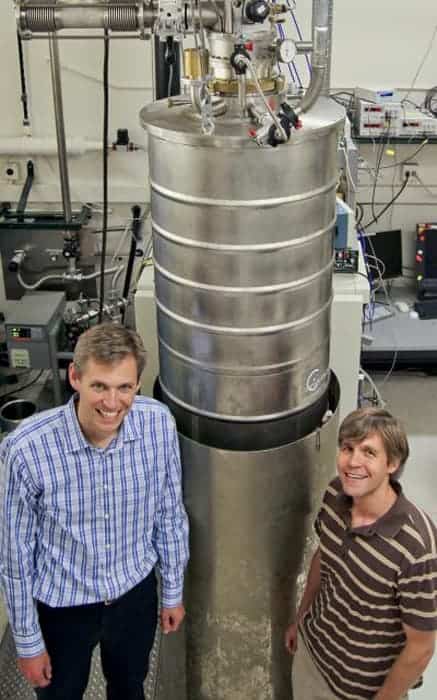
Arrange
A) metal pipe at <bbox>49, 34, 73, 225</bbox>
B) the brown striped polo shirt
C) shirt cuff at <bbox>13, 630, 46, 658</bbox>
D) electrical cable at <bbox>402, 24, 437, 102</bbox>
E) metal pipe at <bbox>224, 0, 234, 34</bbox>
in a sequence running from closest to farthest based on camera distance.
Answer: the brown striped polo shirt < metal pipe at <bbox>224, 0, 234, 34</bbox> < shirt cuff at <bbox>13, 630, 46, 658</bbox> < metal pipe at <bbox>49, 34, 73, 225</bbox> < electrical cable at <bbox>402, 24, 437, 102</bbox>

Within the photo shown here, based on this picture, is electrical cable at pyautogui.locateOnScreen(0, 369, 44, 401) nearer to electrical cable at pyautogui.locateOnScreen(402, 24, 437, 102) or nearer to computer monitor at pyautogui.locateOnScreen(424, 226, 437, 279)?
computer monitor at pyautogui.locateOnScreen(424, 226, 437, 279)

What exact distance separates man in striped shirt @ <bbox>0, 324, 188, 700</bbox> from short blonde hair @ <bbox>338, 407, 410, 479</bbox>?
15.6 inches

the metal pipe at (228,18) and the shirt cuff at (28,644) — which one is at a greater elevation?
the metal pipe at (228,18)

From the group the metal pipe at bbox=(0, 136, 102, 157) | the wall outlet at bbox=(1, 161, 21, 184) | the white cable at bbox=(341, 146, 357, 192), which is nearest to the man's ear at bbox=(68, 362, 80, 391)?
the white cable at bbox=(341, 146, 357, 192)

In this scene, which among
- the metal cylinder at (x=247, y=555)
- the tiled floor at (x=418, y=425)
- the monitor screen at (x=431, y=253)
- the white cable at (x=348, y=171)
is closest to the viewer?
the metal cylinder at (x=247, y=555)

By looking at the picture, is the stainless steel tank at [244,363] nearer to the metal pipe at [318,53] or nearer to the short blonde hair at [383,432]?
the metal pipe at [318,53]

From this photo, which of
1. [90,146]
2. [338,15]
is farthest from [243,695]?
[338,15]

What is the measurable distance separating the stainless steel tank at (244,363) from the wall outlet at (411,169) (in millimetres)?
2377

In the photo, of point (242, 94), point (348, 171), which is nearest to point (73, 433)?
point (242, 94)

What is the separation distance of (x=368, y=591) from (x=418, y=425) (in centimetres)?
221

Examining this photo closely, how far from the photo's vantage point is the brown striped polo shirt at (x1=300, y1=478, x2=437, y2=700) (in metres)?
1.40

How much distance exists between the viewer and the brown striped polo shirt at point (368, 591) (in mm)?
1400

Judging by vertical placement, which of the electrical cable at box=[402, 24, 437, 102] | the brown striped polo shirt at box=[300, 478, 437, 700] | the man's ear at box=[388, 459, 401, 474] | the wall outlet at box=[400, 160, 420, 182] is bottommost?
the brown striped polo shirt at box=[300, 478, 437, 700]

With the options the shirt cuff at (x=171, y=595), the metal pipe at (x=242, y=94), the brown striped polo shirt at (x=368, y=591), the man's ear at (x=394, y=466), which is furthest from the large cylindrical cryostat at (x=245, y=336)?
the man's ear at (x=394, y=466)
